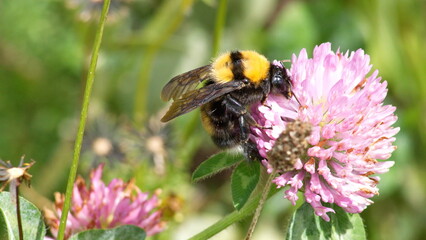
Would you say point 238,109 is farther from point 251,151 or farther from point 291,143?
point 291,143

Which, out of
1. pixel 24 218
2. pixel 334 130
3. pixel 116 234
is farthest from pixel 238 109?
pixel 24 218

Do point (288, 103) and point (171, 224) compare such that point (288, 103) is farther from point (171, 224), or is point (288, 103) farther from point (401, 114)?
point (401, 114)

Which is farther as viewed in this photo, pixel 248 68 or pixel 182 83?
pixel 182 83

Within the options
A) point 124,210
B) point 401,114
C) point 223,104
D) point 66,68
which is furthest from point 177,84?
point 401,114

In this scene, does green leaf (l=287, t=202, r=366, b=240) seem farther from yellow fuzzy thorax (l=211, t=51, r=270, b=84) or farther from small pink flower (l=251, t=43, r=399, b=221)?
yellow fuzzy thorax (l=211, t=51, r=270, b=84)

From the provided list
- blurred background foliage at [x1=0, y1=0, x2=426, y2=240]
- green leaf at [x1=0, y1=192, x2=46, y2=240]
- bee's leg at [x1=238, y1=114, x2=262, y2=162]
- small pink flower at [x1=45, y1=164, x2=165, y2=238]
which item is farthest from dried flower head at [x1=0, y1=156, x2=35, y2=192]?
blurred background foliage at [x1=0, y1=0, x2=426, y2=240]

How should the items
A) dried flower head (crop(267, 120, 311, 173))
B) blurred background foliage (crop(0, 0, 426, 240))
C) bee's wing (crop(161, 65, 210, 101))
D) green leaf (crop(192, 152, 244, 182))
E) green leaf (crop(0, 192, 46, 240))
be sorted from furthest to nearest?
blurred background foliage (crop(0, 0, 426, 240))
bee's wing (crop(161, 65, 210, 101))
green leaf (crop(192, 152, 244, 182))
green leaf (crop(0, 192, 46, 240))
dried flower head (crop(267, 120, 311, 173))

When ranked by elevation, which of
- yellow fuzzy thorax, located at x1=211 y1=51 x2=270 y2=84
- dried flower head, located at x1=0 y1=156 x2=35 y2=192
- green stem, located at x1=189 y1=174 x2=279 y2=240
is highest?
yellow fuzzy thorax, located at x1=211 y1=51 x2=270 y2=84
